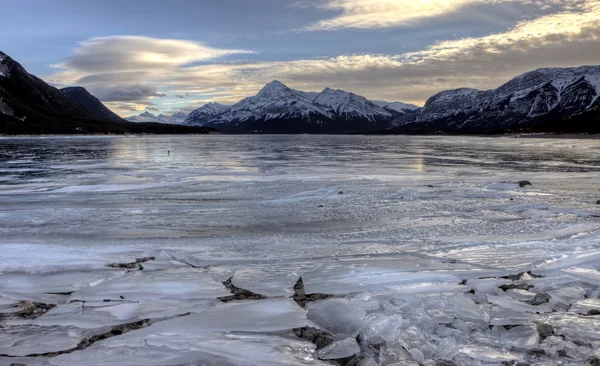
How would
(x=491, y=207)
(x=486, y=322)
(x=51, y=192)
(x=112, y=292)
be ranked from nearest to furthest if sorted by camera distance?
(x=486, y=322), (x=112, y=292), (x=491, y=207), (x=51, y=192)

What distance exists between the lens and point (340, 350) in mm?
4469

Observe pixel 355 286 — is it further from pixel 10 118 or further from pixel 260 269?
pixel 10 118

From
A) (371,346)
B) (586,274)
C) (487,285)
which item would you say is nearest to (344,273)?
(487,285)

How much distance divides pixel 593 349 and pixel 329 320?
2761mm

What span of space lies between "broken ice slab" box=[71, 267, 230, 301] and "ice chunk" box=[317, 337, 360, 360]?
6.65 ft

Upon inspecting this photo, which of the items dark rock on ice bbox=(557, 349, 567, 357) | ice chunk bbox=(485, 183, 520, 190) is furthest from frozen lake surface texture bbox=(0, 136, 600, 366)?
ice chunk bbox=(485, 183, 520, 190)

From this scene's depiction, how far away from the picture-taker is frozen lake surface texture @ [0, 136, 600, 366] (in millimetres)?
4492

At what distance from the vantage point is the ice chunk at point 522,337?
452 cm

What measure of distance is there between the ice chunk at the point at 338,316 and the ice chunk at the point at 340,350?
0.97ft

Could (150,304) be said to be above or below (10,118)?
below

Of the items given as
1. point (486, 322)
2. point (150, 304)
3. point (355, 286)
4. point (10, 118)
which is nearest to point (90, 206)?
point (150, 304)

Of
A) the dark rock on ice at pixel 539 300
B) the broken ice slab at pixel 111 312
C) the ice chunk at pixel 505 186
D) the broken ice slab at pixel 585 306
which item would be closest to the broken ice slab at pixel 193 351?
the broken ice slab at pixel 111 312

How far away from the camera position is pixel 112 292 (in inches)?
239

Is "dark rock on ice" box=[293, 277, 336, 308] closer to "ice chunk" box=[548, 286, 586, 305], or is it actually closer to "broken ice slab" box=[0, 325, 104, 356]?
"broken ice slab" box=[0, 325, 104, 356]
